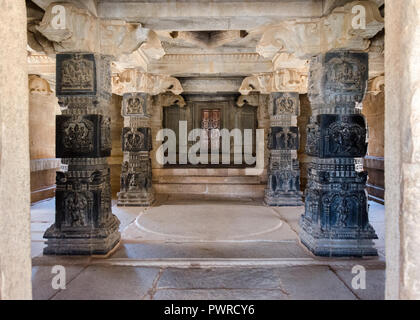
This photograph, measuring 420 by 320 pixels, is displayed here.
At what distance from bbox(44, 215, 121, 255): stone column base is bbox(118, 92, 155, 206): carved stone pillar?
3221 millimetres

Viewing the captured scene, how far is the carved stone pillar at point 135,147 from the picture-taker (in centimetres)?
688

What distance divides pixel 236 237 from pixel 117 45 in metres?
3.14

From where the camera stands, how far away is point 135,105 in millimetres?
6859

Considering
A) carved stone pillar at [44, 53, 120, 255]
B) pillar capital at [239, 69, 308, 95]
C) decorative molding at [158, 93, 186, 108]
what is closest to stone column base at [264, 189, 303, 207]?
pillar capital at [239, 69, 308, 95]

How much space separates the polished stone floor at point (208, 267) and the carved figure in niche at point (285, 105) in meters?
2.72

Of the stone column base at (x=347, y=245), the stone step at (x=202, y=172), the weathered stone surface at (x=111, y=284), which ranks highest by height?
the stone step at (x=202, y=172)

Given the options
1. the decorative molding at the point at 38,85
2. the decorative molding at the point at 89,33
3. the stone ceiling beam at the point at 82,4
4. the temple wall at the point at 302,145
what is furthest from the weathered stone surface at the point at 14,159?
the temple wall at the point at 302,145

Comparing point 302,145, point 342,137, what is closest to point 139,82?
point 342,137

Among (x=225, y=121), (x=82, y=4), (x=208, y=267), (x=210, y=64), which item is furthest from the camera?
(x=225, y=121)

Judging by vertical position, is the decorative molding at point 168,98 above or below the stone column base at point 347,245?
above

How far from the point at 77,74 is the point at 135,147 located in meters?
3.35

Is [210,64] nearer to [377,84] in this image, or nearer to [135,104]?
[135,104]

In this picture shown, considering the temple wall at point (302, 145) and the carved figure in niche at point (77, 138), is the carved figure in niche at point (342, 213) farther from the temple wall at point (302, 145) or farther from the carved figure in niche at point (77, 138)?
the temple wall at point (302, 145)

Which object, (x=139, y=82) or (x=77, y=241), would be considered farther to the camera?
(x=139, y=82)
